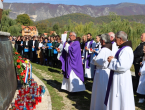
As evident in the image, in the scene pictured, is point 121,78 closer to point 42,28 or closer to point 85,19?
point 42,28

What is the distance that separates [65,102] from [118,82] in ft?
8.93

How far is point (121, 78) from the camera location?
4.67 m

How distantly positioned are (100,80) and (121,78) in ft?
4.21

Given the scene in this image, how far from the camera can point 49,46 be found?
46.1 feet

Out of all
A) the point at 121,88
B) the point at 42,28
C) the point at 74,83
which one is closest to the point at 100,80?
the point at 121,88

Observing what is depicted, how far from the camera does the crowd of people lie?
4621mm

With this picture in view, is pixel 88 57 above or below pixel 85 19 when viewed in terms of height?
below

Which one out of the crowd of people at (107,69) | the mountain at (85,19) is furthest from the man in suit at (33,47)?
the mountain at (85,19)

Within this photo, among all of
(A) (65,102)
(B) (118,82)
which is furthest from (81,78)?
(B) (118,82)

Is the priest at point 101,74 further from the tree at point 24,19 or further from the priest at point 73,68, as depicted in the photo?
the tree at point 24,19

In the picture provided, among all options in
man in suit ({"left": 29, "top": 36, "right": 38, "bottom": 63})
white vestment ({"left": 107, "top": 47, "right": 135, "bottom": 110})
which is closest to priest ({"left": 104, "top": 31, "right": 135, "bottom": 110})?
white vestment ({"left": 107, "top": 47, "right": 135, "bottom": 110})

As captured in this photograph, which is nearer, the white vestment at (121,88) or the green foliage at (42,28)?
the white vestment at (121,88)

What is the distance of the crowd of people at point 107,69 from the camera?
4621 mm

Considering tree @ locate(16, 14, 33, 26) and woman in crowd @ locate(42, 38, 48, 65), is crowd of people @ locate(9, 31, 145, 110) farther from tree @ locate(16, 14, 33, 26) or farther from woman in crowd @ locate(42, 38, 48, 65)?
tree @ locate(16, 14, 33, 26)
